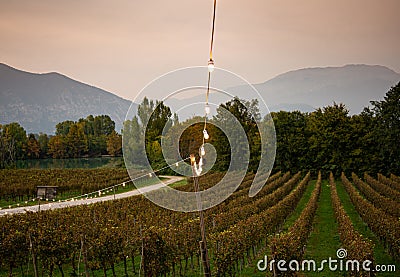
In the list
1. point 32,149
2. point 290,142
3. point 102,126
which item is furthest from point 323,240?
point 102,126

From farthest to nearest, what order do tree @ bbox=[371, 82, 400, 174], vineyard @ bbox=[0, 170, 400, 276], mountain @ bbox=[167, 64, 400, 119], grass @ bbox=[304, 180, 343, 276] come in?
mountain @ bbox=[167, 64, 400, 119] < tree @ bbox=[371, 82, 400, 174] < grass @ bbox=[304, 180, 343, 276] < vineyard @ bbox=[0, 170, 400, 276]

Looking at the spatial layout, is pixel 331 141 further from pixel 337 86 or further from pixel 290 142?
pixel 337 86

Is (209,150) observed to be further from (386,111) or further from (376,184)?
(386,111)

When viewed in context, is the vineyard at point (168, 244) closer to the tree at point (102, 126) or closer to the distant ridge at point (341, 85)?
the tree at point (102, 126)

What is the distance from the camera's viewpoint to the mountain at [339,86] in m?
136

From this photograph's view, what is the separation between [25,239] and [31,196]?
19.5m

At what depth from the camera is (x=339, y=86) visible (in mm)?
150625

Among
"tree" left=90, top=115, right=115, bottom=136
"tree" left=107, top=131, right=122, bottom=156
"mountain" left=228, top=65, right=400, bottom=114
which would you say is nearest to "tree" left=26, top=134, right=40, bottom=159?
"tree" left=107, top=131, right=122, bottom=156

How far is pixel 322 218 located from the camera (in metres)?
→ 18.5

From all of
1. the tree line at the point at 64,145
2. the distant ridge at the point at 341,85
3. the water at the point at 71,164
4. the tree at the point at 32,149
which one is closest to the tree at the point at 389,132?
the water at the point at 71,164

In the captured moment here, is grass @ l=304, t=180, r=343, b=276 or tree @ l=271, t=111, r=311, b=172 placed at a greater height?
tree @ l=271, t=111, r=311, b=172

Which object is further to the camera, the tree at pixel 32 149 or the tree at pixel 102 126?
the tree at pixel 102 126

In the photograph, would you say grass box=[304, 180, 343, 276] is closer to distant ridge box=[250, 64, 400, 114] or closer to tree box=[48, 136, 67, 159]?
tree box=[48, 136, 67, 159]

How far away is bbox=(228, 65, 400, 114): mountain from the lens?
448 feet
